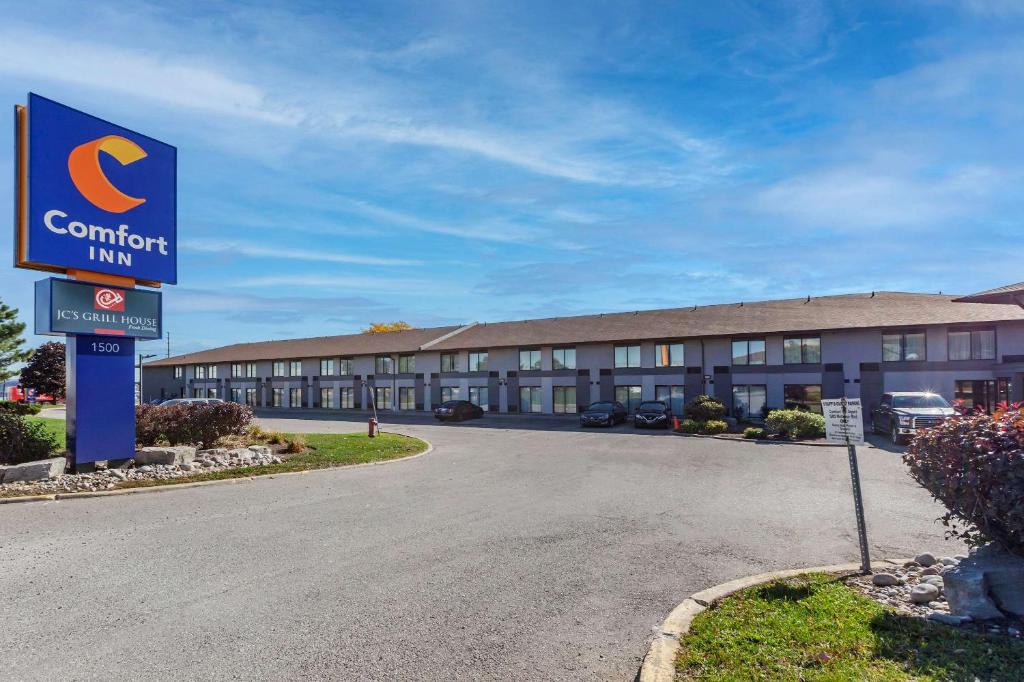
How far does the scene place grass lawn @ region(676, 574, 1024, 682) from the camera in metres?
4.45

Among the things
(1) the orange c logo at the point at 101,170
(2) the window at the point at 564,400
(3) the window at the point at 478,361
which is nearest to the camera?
(1) the orange c logo at the point at 101,170

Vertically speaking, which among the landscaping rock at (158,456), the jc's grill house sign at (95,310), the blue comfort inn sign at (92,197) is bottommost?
the landscaping rock at (158,456)

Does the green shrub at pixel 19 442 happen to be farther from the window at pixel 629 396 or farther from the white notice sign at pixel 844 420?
the window at pixel 629 396

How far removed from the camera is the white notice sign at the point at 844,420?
7.55 metres

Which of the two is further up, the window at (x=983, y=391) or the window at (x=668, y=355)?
the window at (x=668, y=355)

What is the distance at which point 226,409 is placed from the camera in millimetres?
18531

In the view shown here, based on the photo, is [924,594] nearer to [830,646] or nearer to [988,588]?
[988,588]

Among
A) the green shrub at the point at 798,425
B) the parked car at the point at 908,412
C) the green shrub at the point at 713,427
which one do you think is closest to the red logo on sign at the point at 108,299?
the green shrub at the point at 713,427

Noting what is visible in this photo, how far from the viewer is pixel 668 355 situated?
3962cm

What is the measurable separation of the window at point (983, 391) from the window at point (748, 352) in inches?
377

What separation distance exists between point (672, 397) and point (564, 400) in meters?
8.03

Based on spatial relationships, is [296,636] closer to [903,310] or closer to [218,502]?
[218,502]

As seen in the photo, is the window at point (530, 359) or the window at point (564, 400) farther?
the window at point (530, 359)

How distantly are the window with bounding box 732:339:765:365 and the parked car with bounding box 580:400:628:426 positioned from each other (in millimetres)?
7669
